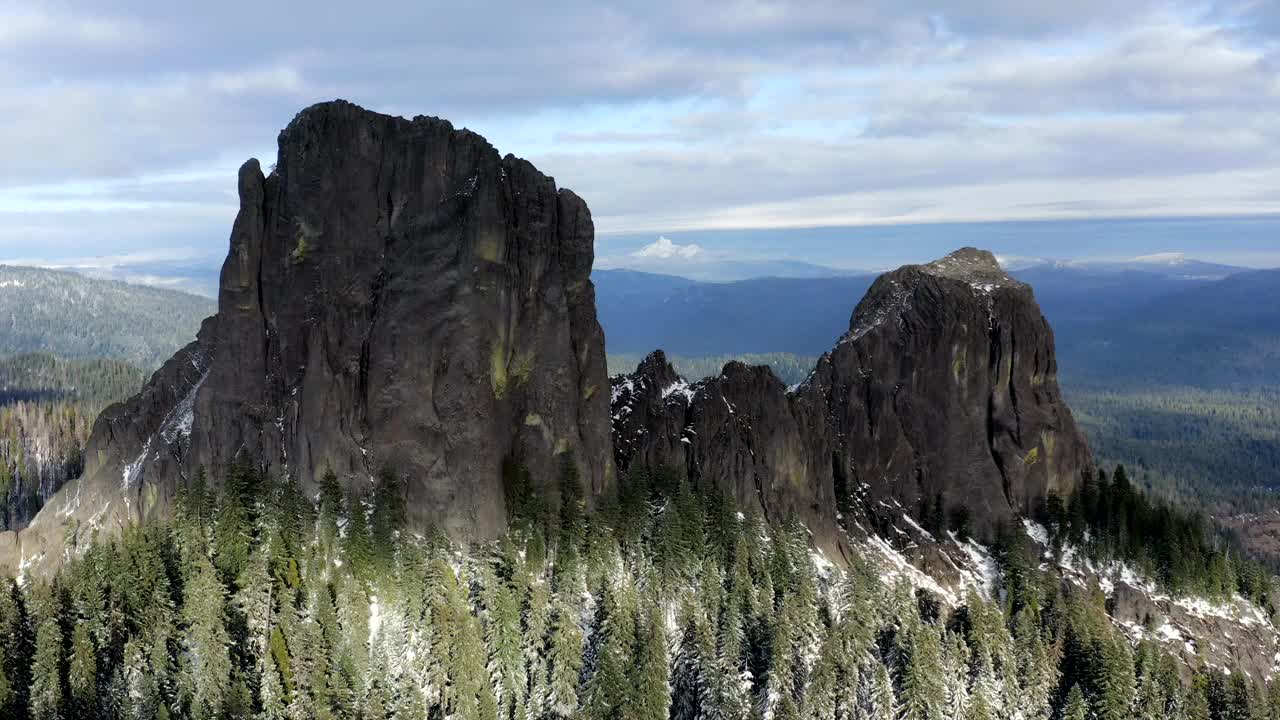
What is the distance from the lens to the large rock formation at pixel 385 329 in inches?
2928

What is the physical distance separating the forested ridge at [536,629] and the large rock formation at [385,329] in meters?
3.33

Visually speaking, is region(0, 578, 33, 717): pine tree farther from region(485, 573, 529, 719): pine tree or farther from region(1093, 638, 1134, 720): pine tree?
region(1093, 638, 1134, 720): pine tree

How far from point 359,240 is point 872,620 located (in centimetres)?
5209

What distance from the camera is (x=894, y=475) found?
10281cm

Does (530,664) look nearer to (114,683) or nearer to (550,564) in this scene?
(550,564)

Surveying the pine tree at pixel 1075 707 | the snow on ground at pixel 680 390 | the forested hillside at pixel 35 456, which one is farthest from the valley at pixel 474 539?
the forested hillside at pixel 35 456

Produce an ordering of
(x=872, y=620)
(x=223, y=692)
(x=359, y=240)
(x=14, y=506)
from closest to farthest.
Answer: (x=223, y=692) → (x=359, y=240) → (x=872, y=620) → (x=14, y=506)

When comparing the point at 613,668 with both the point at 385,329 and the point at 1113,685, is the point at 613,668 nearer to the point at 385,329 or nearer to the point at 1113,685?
the point at 385,329

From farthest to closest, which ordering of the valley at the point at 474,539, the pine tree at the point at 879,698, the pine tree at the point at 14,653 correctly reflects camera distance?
the pine tree at the point at 879,698
the valley at the point at 474,539
the pine tree at the point at 14,653

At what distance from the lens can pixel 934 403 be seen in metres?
104

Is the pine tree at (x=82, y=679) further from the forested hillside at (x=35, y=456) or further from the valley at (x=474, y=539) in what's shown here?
the forested hillside at (x=35, y=456)

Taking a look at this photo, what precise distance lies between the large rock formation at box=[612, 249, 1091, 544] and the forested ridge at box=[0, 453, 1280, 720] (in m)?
13.5

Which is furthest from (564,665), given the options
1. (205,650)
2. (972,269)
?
(972,269)

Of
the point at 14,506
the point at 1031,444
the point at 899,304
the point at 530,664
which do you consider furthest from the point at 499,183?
the point at 14,506
